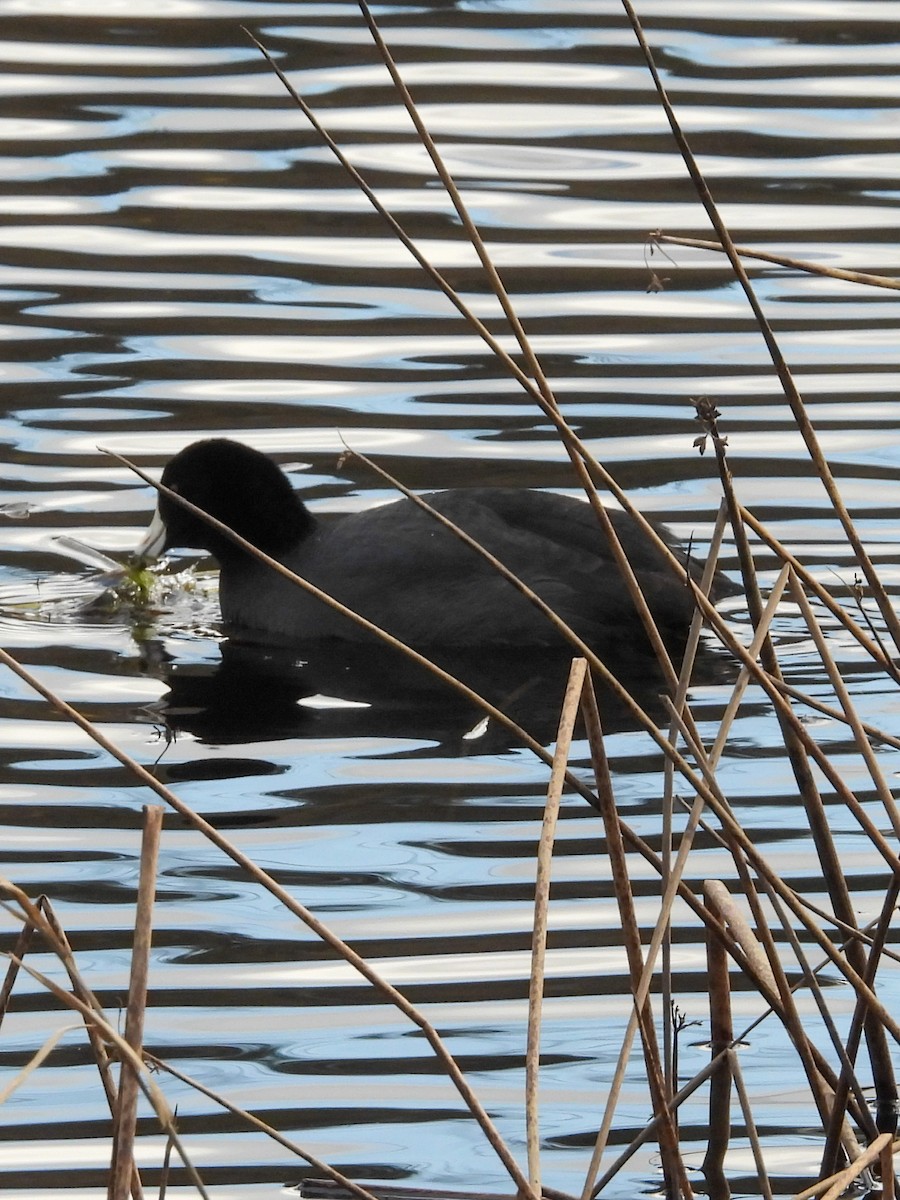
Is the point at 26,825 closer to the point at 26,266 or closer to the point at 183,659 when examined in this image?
the point at 183,659

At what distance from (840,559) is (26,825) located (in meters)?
3.10

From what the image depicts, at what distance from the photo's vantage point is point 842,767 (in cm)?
663

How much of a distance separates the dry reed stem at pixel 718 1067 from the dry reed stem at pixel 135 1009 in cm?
95

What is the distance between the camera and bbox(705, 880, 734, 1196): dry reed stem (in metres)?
3.94

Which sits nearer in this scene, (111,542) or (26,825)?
(26,825)

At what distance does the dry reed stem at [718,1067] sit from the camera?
12.9ft

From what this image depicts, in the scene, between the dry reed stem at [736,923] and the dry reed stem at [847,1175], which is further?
the dry reed stem at [736,923]

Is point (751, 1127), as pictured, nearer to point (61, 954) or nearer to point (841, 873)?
point (841, 873)

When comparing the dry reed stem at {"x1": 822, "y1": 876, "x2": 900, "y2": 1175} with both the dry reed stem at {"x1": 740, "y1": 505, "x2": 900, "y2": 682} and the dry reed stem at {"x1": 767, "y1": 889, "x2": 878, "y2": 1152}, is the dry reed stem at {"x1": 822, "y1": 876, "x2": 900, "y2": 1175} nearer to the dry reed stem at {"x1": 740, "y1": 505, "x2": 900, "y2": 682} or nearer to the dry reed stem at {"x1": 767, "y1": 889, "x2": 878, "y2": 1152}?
the dry reed stem at {"x1": 767, "y1": 889, "x2": 878, "y2": 1152}

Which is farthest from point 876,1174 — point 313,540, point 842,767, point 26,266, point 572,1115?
point 26,266

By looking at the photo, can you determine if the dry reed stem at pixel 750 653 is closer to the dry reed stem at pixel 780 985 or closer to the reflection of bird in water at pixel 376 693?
the dry reed stem at pixel 780 985

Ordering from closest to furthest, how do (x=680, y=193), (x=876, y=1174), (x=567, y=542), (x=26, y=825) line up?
1. (x=876, y=1174)
2. (x=26, y=825)
3. (x=567, y=542)
4. (x=680, y=193)

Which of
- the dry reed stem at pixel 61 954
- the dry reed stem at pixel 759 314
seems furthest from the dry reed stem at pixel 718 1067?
the dry reed stem at pixel 61 954

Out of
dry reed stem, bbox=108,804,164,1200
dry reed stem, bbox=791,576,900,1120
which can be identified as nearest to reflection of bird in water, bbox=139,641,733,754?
dry reed stem, bbox=791,576,900,1120
